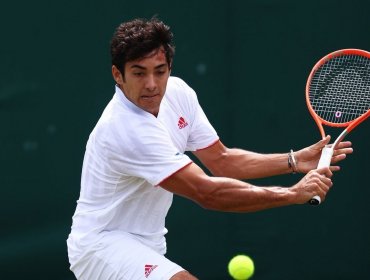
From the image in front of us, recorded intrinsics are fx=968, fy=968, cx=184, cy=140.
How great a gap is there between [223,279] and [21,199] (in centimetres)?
139

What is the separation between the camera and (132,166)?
13.8 ft

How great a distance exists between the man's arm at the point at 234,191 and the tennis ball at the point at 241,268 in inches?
67.3

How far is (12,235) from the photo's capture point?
5.98m

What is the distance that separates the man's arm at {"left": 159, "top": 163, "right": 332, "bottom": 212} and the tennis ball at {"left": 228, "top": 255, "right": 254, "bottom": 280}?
1710mm

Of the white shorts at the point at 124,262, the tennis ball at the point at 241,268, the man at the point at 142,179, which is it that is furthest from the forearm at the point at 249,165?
the tennis ball at the point at 241,268

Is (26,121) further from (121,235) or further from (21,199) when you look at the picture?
(121,235)

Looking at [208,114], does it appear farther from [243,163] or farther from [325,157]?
[325,157]

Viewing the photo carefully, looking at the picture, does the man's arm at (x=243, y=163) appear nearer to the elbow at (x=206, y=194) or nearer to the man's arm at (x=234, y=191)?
the man's arm at (x=234, y=191)

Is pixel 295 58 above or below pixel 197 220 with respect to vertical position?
above

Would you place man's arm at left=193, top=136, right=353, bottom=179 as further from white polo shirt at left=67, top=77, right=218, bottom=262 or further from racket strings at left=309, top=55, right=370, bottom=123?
racket strings at left=309, top=55, right=370, bottom=123

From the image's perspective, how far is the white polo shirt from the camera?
13.7ft

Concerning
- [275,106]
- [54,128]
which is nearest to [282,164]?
[275,106]

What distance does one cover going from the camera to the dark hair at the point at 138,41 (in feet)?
13.9

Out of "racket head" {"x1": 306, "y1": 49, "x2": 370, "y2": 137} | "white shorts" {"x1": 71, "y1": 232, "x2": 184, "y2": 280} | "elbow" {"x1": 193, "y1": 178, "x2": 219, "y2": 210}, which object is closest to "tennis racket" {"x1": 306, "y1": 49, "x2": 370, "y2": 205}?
"racket head" {"x1": 306, "y1": 49, "x2": 370, "y2": 137}
